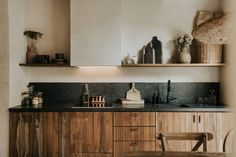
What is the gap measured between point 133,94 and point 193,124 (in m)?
0.92

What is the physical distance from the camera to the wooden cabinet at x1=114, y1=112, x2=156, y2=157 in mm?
3342

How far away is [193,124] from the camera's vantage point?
335cm

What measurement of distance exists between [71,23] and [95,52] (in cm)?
47

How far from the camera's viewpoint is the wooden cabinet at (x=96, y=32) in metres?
3.58

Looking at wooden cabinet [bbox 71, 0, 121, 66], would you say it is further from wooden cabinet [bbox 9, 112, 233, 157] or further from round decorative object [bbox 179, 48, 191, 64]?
round decorative object [bbox 179, 48, 191, 64]

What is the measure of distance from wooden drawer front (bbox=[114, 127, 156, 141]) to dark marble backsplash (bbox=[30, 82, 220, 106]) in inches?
24.9

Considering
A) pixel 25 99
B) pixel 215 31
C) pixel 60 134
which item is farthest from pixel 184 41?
pixel 25 99

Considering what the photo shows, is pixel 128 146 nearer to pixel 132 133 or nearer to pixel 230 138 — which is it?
pixel 132 133

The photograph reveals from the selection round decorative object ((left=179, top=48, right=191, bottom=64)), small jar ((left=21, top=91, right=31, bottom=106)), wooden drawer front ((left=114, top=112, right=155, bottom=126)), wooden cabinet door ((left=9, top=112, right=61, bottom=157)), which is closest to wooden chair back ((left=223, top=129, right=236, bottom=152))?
wooden drawer front ((left=114, top=112, right=155, bottom=126))

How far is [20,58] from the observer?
3.63m

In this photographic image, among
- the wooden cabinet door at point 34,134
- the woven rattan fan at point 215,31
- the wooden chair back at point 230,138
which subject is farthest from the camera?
the wooden cabinet door at point 34,134

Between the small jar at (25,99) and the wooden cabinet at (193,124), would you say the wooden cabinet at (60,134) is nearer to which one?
the small jar at (25,99)

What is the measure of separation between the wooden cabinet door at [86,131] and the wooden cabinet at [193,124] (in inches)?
23.6

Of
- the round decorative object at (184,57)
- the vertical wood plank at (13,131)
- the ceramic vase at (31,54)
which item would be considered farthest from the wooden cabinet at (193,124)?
the ceramic vase at (31,54)
